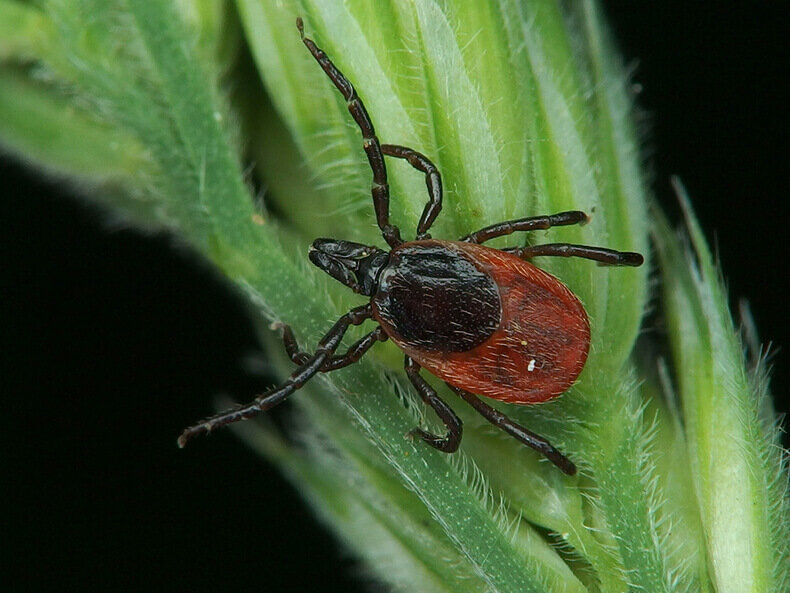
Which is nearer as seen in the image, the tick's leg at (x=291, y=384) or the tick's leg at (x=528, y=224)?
the tick's leg at (x=528, y=224)

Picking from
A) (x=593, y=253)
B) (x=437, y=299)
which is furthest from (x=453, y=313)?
(x=593, y=253)

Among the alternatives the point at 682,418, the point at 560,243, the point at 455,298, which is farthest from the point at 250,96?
the point at 682,418

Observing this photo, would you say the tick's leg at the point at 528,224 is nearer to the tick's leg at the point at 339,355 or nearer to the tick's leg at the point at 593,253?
the tick's leg at the point at 593,253

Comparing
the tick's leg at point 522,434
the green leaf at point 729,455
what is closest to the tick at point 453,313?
the tick's leg at point 522,434

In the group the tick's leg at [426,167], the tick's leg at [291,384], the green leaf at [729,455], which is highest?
the tick's leg at [426,167]

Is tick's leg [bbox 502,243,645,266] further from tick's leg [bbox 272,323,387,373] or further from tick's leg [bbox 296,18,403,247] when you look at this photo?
tick's leg [bbox 272,323,387,373]

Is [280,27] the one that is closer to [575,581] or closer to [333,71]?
[333,71]
